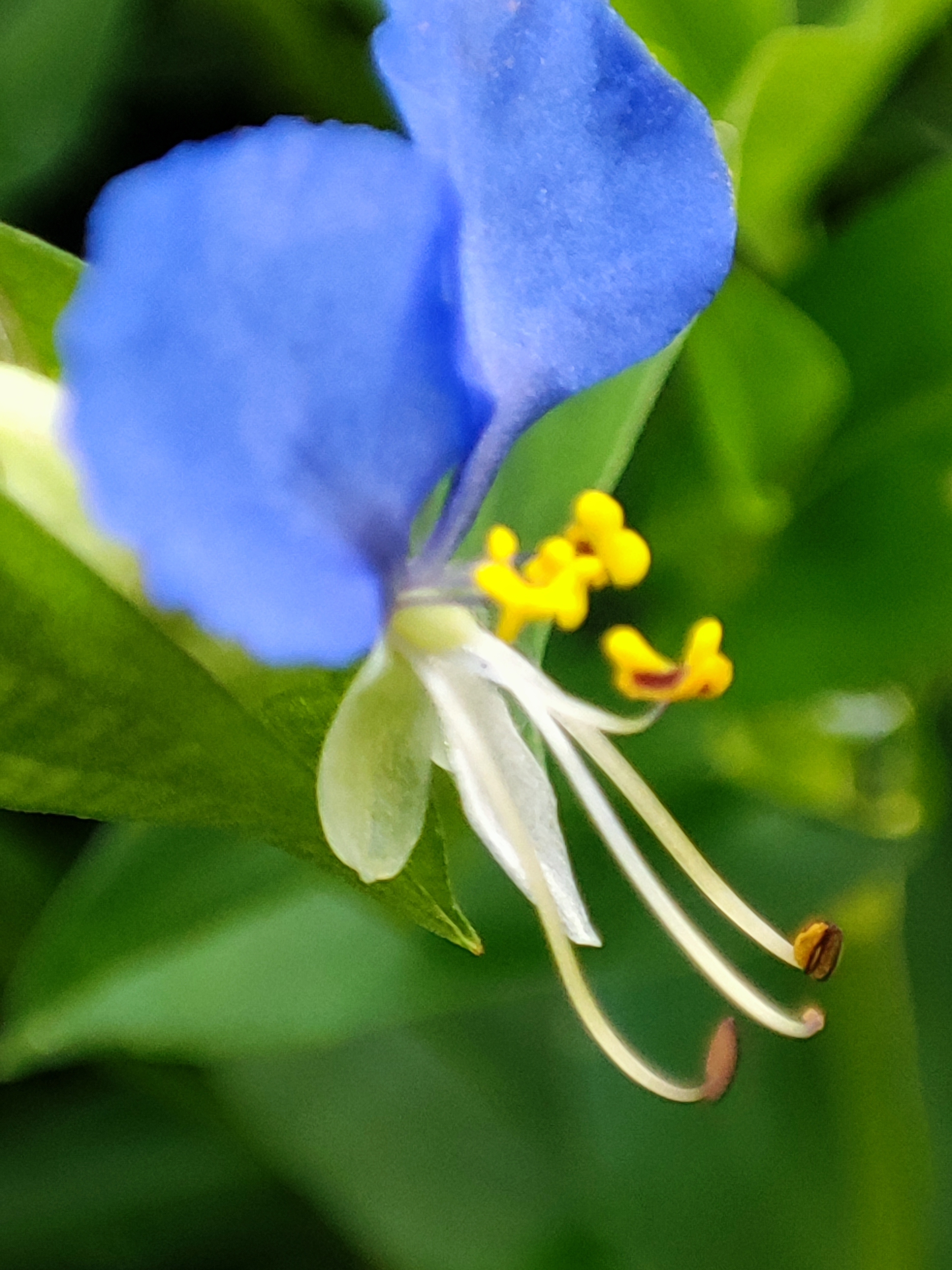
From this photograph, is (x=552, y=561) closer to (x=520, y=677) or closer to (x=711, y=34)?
(x=520, y=677)

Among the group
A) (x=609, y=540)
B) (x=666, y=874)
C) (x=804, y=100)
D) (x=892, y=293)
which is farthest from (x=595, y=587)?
(x=666, y=874)

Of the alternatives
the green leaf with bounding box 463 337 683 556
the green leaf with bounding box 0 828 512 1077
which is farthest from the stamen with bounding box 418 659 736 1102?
the green leaf with bounding box 0 828 512 1077

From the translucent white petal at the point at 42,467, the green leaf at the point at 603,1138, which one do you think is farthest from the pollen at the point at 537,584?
the green leaf at the point at 603,1138

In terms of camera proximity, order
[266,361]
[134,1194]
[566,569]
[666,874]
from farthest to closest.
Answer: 1. [134,1194]
2. [666,874]
3. [566,569]
4. [266,361]

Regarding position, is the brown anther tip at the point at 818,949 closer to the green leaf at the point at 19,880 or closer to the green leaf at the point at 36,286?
the green leaf at the point at 36,286

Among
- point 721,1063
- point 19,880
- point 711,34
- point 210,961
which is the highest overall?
point 711,34

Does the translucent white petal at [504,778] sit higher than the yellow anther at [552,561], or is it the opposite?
the yellow anther at [552,561]

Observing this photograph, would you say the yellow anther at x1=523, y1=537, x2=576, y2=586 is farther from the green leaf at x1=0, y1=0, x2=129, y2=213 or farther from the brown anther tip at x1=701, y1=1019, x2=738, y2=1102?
the green leaf at x1=0, y1=0, x2=129, y2=213
